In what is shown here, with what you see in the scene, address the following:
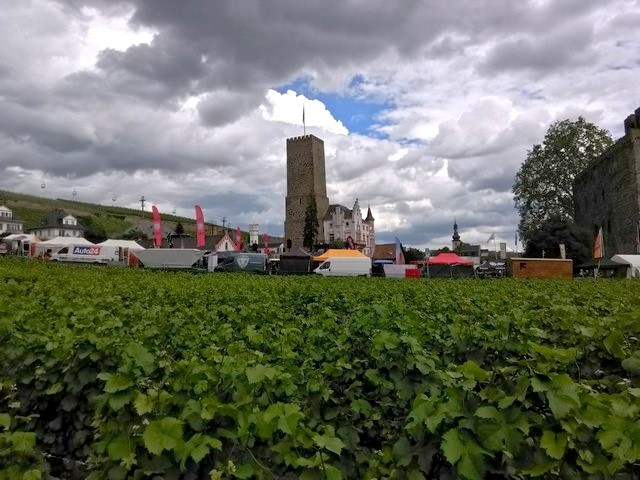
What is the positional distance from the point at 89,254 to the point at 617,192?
59.9 m

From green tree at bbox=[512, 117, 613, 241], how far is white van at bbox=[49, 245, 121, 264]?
2078 inches

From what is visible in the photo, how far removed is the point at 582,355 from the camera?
13.9 feet

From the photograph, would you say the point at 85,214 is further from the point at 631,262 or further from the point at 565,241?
the point at 631,262

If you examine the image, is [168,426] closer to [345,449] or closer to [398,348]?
[345,449]

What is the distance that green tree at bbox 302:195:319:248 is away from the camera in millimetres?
102438

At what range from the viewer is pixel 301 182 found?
107m

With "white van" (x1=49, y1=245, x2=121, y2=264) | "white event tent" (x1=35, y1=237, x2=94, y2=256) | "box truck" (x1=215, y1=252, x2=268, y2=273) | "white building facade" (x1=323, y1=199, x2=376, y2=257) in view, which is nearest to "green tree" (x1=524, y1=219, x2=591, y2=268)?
"box truck" (x1=215, y1=252, x2=268, y2=273)

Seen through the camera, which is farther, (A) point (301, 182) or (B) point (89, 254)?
(A) point (301, 182)

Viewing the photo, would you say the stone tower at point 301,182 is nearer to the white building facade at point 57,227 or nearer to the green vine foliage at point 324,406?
the white building facade at point 57,227

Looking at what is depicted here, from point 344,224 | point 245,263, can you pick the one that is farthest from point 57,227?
point 245,263

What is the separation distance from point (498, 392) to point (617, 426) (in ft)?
1.53

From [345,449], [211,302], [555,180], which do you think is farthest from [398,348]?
[555,180]

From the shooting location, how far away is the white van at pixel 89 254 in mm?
57938

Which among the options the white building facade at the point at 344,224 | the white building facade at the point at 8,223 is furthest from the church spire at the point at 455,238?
the white building facade at the point at 8,223
